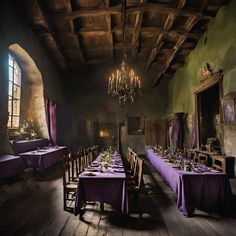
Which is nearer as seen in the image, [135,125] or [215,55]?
→ [215,55]

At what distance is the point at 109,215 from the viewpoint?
326cm

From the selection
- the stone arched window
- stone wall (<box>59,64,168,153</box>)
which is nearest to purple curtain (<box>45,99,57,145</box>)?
the stone arched window

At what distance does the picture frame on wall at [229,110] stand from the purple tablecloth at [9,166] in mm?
5191

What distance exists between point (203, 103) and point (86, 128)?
6269 millimetres

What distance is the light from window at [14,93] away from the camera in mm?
6855

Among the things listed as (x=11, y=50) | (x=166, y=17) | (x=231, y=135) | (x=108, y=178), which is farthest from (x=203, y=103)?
(x=11, y=50)

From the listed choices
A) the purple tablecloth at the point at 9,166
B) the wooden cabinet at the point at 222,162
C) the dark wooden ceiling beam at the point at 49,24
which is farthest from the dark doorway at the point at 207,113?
the purple tablecloth at the point at 9,166

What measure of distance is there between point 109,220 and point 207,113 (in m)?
6.00

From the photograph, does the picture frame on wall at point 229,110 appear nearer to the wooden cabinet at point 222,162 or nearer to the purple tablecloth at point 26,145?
the wooden cabinet at point 222,162

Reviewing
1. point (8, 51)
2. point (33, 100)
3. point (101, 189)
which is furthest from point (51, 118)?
point (101, 189)

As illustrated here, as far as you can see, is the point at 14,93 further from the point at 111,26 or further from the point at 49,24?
the point at 111,26

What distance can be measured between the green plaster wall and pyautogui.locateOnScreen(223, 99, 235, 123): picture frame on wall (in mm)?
344

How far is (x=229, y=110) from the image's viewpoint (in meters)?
4.96

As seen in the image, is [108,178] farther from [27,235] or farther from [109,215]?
[27,235]
